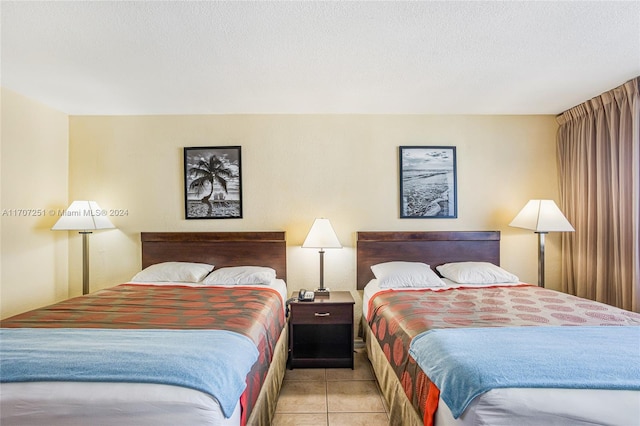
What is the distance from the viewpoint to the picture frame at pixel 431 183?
3.37m

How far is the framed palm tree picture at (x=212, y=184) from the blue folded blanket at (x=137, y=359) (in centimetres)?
186

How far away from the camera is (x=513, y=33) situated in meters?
1.95

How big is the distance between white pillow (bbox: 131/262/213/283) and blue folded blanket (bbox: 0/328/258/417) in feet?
4.44

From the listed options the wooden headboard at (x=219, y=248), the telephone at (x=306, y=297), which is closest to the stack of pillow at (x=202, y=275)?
the wooden headboard at (x=219, y=248)

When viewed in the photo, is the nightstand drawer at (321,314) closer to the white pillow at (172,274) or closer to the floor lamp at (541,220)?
the white pillow at (172,274)

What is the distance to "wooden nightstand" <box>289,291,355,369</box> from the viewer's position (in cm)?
277

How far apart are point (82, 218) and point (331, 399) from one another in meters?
2.70

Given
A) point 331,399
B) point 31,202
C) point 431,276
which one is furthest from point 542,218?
point 31,202

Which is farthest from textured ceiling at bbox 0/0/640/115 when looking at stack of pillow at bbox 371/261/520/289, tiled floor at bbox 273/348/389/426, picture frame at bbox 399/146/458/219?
tiled floor at bbox 273/348/389/426

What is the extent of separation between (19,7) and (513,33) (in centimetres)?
269

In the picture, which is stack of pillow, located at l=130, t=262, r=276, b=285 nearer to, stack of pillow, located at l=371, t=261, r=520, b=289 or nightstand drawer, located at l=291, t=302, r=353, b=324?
nightstand drawer, located at l=291, t=302, r=353, b=324

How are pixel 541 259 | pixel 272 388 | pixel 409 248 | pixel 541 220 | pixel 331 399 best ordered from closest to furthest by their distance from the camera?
pixel 272 388 → pixel 331 399 → pixel 541 220 → pixel 541 259 → pixel 409 248

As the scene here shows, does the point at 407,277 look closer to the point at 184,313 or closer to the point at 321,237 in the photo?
the point at 321,237

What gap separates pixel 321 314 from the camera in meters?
2.77
